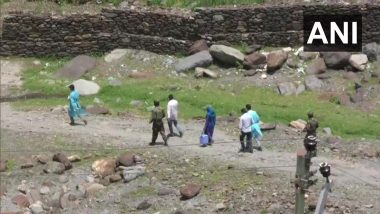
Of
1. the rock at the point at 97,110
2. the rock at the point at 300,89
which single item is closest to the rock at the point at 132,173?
the rock at the point at 97,110

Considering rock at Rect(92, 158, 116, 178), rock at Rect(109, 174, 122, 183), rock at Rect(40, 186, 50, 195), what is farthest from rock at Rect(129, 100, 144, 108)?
rock at Rect(40, 186, 50, 195)

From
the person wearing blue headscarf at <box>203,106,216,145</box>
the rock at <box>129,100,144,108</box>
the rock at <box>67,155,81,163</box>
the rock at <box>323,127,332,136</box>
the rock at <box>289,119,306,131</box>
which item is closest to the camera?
the person wearing blue headscarf at <box>203,106,216,145</box>

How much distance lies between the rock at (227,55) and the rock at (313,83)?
2814 millimetres

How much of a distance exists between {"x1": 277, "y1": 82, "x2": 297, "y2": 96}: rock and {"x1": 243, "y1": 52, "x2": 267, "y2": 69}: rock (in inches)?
65.1

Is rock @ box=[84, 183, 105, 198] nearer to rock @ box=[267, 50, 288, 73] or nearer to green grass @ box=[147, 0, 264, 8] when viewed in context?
rock @ box=[267, 50, 288, 73]

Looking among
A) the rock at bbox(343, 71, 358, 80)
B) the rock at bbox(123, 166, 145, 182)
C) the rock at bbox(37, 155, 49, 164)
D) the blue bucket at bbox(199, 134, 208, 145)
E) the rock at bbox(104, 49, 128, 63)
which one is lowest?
the rock at bbox(123, 166, 145, 182)

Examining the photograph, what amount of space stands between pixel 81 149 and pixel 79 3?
1244cm

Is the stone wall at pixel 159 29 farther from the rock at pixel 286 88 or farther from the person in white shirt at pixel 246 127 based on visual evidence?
the person in white shirt at pixel 246 127

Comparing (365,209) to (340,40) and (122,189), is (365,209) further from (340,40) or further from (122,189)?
(340,40)

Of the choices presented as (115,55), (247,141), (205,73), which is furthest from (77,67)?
(247,141)

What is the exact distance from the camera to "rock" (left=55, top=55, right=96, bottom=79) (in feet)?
87.0

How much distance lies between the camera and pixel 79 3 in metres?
31.2

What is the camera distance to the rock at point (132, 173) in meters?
18.3

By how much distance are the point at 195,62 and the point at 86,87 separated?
4.10 metres
